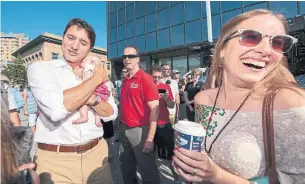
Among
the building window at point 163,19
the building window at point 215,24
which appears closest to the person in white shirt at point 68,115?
the building window at point 215,24

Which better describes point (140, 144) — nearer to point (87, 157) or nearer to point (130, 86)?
point (130, 86)

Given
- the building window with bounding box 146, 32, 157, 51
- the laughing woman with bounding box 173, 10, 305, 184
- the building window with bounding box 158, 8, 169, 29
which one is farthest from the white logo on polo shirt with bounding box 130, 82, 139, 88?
the building window with bounding box 146, 32, 157, 51

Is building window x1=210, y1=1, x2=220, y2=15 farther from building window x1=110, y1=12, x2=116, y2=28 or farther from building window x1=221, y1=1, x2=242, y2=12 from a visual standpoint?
building window x1=110, y1=12, x2=116, y2=28

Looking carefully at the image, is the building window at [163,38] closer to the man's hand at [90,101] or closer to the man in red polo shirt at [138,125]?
the man in red polo shirt at [138,125]

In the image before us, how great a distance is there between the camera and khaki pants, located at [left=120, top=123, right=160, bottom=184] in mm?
3596

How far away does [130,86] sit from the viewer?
3.78 metres

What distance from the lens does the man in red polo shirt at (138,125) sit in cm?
358

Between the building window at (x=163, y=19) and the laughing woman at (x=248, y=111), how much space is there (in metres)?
19.3

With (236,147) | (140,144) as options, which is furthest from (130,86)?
(236,147)

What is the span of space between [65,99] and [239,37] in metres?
1.32

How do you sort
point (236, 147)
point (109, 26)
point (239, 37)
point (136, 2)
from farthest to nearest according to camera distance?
point (109, 26) < point (136, 2) < point (239, 37) < point (236, 147)

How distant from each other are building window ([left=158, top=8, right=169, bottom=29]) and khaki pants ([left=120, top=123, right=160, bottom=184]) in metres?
17.8

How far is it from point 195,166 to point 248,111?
1.73ft

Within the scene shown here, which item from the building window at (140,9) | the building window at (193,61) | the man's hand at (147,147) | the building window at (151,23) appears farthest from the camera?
the building window at (140,9)
